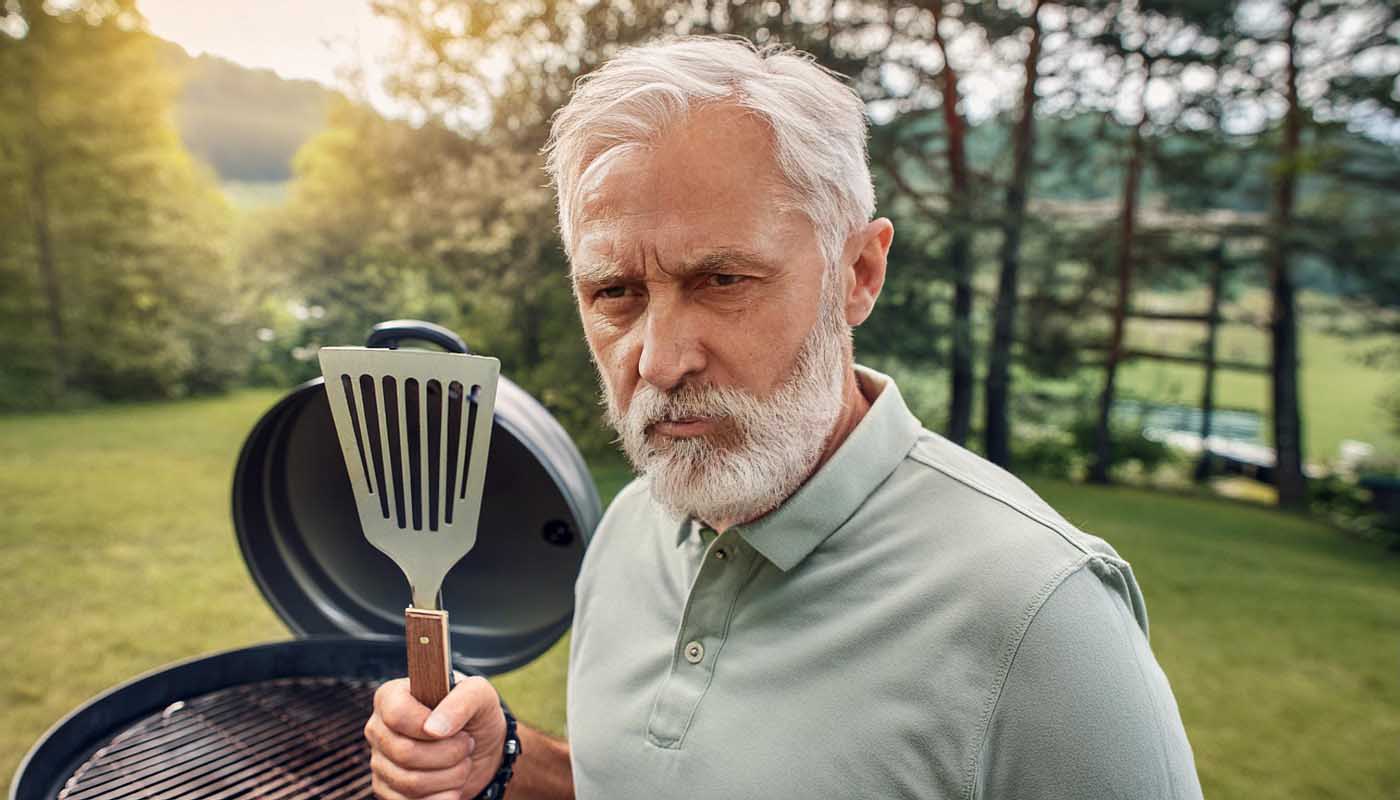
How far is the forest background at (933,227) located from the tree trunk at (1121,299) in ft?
0.12

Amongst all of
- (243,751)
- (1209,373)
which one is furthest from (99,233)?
(1209,373)

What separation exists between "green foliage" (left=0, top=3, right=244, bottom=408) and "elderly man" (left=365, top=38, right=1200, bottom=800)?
32.0ft

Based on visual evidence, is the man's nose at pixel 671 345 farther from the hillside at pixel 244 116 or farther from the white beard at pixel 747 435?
the hillside at pixel 244 116

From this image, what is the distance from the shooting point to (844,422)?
3.55 feet

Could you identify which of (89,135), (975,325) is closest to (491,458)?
(975,325)

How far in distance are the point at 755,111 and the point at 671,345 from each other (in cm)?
27

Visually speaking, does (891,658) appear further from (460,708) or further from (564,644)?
(564,644)

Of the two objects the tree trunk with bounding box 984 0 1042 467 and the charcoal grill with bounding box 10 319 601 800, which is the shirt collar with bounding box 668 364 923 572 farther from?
the tree trunk with bounding box 984 0 1042 467

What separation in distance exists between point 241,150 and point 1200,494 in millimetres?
12659

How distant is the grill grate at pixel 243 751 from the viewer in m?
1.45

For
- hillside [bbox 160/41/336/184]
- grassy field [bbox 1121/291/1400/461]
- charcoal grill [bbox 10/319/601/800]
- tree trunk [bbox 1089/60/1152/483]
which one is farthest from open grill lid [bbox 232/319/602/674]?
hillside [bbox 160/41/336/184]

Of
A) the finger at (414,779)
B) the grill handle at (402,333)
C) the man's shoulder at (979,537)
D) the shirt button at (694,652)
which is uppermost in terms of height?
the grill handle at (402,333)

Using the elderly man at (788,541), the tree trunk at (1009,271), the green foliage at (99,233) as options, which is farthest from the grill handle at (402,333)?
the green foliage at (99,233)

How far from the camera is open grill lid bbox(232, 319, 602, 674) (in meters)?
1.75
